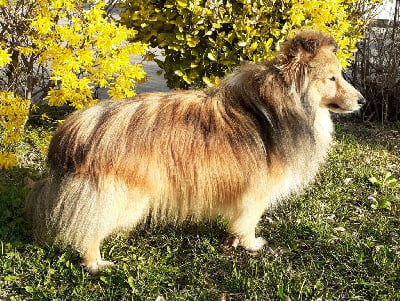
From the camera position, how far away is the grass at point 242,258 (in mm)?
3014

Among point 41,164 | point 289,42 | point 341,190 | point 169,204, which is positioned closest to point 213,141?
point 169,204

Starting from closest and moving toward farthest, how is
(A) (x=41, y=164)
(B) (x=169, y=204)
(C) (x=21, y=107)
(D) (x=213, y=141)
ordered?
(D) (x=213, y=141), (B) (x=169, y=204), (C) (x=21, y=107), (A) (x=41, y=164)

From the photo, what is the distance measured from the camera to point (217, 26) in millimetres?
4301

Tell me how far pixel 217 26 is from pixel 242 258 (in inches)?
94.5

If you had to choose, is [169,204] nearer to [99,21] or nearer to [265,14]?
[99,21]

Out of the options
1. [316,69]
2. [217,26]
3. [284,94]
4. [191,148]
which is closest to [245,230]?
[191,148]

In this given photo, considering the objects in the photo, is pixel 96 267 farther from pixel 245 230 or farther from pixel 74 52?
pixel 74 52

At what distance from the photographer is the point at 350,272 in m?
3.24

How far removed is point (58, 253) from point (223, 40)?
276cm

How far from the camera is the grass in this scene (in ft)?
9.89

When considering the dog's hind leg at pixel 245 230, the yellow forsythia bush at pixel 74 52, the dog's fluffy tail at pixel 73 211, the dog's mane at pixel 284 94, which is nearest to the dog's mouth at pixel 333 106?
the dog's mane at pixel 284 94

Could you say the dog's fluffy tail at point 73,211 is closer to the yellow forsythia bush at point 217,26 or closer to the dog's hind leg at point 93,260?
the dog's hind leg at point 93,260

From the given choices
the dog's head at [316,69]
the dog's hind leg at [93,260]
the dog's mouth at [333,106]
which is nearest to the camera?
the dog's head at [316,69]

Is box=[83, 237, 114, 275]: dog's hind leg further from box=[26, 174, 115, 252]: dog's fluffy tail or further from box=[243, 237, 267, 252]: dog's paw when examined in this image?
box=[243, 237, 267, 252]: dog's paw
